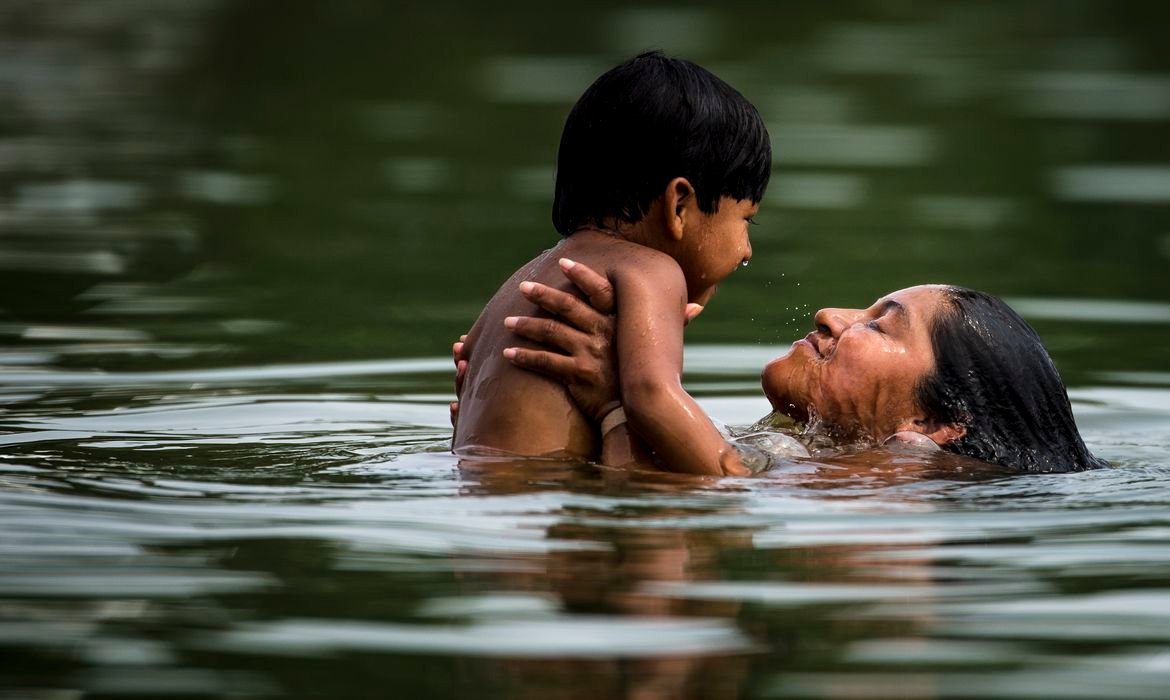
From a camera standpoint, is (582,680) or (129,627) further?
(129,627)

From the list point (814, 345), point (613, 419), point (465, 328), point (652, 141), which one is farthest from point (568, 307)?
point (465, 328)

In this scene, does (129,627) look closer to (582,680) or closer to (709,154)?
(582,680)

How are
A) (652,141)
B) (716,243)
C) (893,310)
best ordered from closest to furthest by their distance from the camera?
(652,141) < (716,243) < (893,310)

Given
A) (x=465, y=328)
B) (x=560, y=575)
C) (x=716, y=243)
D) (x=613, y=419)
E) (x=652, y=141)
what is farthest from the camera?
(x=465, y=328)

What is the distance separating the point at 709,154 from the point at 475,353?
94cm

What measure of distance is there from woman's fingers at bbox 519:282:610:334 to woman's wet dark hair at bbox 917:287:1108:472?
1228 mm

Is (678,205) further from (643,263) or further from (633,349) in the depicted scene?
(633,349)

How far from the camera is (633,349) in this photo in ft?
18.5

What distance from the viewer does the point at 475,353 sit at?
608cm

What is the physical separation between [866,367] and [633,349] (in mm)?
1055

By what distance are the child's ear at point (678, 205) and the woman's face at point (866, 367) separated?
2.37 ft

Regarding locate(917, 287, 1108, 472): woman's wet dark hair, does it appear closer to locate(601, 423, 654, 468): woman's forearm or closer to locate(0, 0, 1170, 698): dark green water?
locate(0, 0, 1170, 698): dark green water

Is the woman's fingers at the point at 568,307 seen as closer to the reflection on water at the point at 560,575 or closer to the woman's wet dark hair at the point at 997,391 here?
the reflection on water at the point at 560,575

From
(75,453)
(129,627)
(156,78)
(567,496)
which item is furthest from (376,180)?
(129,627)
